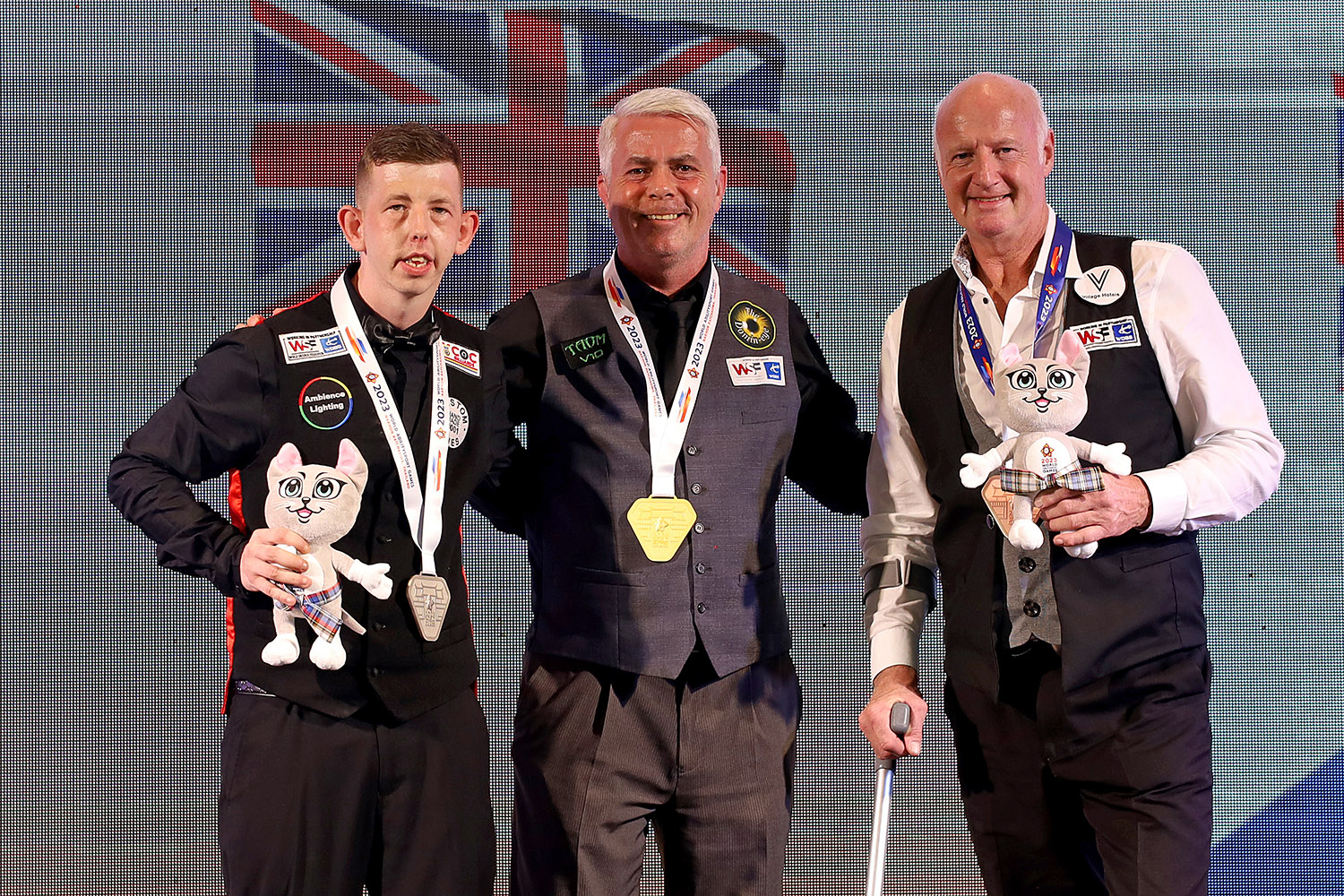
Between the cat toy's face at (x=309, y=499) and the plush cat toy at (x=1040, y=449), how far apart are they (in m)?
0.92

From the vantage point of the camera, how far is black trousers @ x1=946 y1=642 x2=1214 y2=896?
5.76 feet

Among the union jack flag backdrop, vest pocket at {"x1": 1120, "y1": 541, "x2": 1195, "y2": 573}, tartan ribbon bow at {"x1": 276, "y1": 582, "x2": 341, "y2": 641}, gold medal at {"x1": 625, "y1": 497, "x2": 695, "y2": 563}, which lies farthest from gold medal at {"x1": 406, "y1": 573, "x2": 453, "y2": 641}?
the union jack flag backdrop

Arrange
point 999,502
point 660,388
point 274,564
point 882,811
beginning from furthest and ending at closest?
point 660,388
point 882,811
point 999,502
point 274,564

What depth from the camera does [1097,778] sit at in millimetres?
1787

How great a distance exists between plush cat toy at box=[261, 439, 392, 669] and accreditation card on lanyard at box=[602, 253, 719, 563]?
48 centimetres

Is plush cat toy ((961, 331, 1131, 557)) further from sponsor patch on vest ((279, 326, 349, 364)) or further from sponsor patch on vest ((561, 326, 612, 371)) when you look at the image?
sponsor patch on vest ((279, 326, 349, 364))

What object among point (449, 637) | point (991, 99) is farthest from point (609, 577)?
point (991, 99)

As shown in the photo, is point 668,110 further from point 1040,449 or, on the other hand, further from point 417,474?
point 1040,449

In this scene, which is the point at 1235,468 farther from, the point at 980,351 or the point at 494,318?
the point at 494,318

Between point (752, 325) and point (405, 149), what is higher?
point (405, 149)

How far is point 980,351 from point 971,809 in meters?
0.80

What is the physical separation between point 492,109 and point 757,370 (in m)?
1.57

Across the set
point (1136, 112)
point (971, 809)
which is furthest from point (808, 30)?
point (971, 809)

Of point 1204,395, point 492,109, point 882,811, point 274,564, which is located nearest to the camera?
point 274,564
